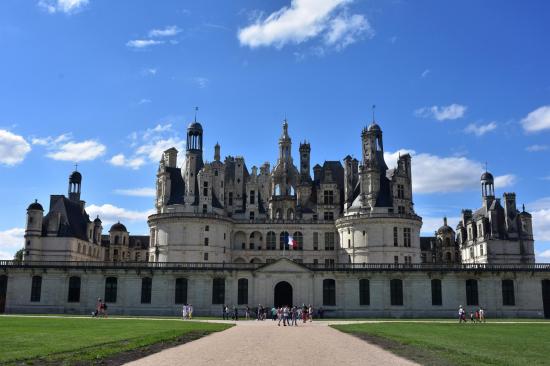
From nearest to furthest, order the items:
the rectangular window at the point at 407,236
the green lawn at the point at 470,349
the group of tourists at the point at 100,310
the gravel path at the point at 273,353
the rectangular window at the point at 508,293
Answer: the gravel path at the point at 273,353 → the green lawn at the point at 470,349 → the group of tourists at the point at 100,310 → the rectangular window at the point at 508,293 → the rectangular window at the point at 407,236

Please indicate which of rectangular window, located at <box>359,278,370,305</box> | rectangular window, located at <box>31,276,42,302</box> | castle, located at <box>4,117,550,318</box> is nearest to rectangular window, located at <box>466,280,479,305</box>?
castle, located at <box>4,117,550,318</box>

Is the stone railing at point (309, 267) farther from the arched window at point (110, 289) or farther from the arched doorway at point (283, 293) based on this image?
the arched doorway at point (283, 293)

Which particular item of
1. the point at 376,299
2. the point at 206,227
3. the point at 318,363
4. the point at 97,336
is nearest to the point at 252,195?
the point at 206,227

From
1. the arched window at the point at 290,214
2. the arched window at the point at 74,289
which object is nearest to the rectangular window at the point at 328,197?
the arched window at the point at 290,214

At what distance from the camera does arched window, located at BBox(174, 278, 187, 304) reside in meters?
63.2

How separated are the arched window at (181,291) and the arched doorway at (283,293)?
33.8ft

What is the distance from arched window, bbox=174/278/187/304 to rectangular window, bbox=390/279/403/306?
917 inches

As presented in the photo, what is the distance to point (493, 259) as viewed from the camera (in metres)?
85.5

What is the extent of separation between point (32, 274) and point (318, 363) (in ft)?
177

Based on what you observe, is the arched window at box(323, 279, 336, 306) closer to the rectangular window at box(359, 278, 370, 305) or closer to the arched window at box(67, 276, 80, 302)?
the rectangular window at box(359, 278, 370, 305)

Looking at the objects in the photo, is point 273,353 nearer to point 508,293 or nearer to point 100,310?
point 100,310

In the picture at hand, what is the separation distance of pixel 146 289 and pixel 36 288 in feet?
41.2

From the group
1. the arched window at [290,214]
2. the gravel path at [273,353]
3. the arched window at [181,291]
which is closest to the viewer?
the gravel path at [273,353]

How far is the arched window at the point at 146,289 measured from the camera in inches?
2495
